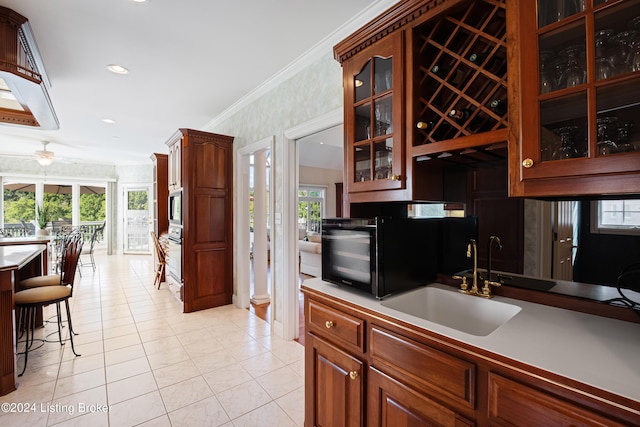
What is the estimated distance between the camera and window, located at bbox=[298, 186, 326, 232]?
938cm

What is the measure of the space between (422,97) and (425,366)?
1.19 meters

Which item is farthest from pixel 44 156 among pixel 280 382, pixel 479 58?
pixel 479 58

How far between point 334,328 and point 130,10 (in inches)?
99.3

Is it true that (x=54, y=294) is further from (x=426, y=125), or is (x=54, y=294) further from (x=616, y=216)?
(x=616, y=216)

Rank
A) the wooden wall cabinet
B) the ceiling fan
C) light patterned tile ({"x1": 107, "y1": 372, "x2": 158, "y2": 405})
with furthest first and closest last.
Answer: the ceiling fan, light patterned tile ({"x1": 107, "y1": 372, "x2": 158, "y2": 405}), the wooden wall cabinet

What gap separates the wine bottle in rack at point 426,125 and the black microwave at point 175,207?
11.3ft

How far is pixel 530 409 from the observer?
0.80m

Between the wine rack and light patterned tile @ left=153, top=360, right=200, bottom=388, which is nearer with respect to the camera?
the wine rack

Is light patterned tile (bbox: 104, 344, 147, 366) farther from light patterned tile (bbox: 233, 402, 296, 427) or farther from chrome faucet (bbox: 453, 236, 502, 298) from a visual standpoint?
chrome faucet (bbox: 453, 236, 502, 298)

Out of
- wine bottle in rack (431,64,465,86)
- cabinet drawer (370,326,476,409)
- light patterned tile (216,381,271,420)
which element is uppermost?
wine bottle in rack (431,64,465,86)

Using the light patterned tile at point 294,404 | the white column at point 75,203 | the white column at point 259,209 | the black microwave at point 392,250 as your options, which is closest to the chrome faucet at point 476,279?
the black microwave at point 392,250

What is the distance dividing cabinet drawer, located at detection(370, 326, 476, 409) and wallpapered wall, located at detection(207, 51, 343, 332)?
182 centimetres

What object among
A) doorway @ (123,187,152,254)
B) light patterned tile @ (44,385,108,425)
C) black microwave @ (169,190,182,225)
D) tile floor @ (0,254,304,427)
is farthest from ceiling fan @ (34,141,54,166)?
light patterned tile @ (44,385,108,425)

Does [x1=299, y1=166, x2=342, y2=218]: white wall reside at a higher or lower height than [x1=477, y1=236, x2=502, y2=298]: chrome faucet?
higher
